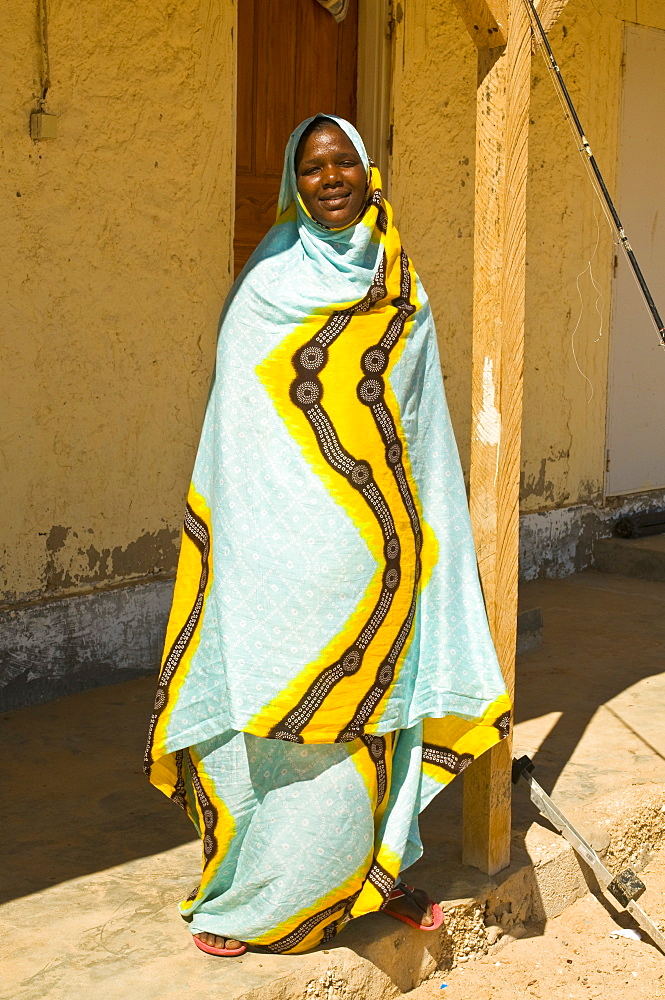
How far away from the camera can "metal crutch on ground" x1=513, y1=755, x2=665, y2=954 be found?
3527 millimetres

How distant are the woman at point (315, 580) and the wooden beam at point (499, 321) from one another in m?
0.29

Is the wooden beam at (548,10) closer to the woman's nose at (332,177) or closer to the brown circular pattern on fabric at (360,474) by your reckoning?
the woman's nose at (332,177)

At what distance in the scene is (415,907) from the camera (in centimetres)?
314

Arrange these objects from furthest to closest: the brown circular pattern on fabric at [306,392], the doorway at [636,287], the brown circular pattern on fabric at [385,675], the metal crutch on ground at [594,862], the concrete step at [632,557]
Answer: the doorway at [636,287] → the concrete step at [632,557] → the metal crutch on ground at [594,862] → the brown circular pattern on fabric at [385,675] → the brown circular pattern on fabric at [306,392]

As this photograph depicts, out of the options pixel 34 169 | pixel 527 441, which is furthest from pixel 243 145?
pixel 527 441

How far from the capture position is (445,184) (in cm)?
642

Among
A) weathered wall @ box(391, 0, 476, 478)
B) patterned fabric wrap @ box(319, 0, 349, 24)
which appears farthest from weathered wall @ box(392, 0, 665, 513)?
patterned fabric wrap @ box(319, 0, 349, 24)

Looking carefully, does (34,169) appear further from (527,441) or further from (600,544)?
(600,544)

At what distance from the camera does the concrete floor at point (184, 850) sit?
9.36ft

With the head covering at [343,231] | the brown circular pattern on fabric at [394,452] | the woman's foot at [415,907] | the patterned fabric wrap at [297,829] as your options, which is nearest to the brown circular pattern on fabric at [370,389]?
the brown circular pattern on fabric at [394,452]

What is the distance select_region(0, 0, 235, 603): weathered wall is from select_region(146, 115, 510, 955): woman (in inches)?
81.5

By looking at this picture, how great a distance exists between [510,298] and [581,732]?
2172mm

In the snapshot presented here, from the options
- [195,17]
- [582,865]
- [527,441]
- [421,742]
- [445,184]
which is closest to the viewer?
[421,742]

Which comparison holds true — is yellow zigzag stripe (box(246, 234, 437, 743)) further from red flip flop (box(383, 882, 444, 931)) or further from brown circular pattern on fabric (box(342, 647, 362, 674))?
red flip flop (box(383, 882, 444, 931))
